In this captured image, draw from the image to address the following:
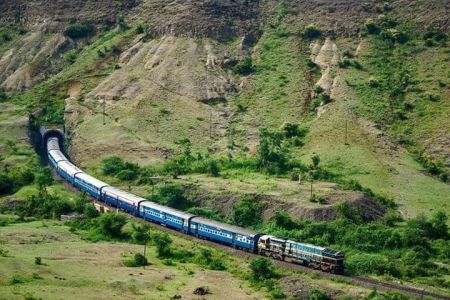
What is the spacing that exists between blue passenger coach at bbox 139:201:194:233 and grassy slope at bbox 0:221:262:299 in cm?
459

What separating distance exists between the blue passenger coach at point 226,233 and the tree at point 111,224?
7.79 meters

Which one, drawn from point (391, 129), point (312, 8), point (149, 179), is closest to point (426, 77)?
point (391, 129)

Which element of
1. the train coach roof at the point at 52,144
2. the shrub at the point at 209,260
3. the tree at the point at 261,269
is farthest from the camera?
the train coach roof at the point at 52,144

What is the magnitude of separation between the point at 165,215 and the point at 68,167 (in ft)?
85.8

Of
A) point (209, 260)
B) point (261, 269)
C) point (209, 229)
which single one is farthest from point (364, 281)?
point (209, 229)

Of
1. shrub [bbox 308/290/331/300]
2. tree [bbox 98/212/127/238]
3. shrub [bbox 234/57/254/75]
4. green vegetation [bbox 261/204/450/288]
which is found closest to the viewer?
shrub [bbox 308/290/331/300]

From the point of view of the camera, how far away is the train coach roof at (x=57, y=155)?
10504 cm

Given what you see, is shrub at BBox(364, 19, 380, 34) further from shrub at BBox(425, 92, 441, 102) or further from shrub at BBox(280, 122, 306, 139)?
shrub at BBox(280, 122, 306, 139)

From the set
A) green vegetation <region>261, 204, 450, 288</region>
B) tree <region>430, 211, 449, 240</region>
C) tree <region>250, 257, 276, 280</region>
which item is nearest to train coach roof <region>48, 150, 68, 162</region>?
green vegetation <region>261, 204, 450, 288</region>

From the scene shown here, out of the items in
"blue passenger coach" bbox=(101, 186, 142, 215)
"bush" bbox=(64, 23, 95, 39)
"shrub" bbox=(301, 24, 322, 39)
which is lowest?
"blue passenger coach" bbox=(101, 186, 142, 215)

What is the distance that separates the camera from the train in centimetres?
6538

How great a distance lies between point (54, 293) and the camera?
52062 mm

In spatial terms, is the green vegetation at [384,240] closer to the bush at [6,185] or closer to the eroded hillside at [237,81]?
the eroded hillside at [237,81]

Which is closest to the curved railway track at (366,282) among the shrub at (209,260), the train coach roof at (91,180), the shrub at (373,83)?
the shrub at (209,260)
